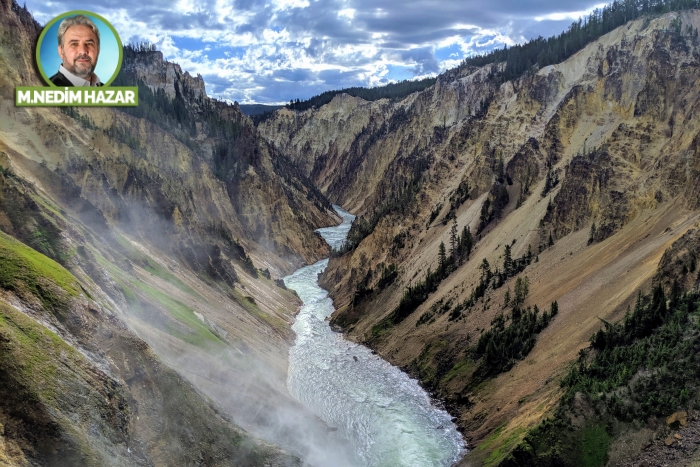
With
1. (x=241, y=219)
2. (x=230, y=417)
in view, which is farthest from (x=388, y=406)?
(x=241, y=219)

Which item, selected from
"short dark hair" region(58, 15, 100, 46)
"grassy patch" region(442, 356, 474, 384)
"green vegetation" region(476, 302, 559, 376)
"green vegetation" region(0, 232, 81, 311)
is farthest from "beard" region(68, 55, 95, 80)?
"grassy patch" region(442, 356, 474, 384)

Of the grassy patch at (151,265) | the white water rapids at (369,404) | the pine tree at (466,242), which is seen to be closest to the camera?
the white water rapids at (369,404)

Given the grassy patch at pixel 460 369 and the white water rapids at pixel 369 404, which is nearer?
the white water rapids at pixel 369 404

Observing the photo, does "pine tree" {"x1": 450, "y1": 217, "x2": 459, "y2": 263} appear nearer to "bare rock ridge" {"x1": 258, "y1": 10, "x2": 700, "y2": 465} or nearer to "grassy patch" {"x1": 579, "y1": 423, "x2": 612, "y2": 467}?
"bare rock ridge" {"x1": 258, "y1": 10, "x2": 700, "y2": 465}

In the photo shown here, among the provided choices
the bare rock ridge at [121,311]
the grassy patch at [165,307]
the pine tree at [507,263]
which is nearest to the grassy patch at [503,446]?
the bare rock ridge at [121,311]

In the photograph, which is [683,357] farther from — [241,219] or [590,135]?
[241,219]

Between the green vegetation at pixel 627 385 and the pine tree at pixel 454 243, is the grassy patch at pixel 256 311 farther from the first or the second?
the green vegetation at pixel 627 385
